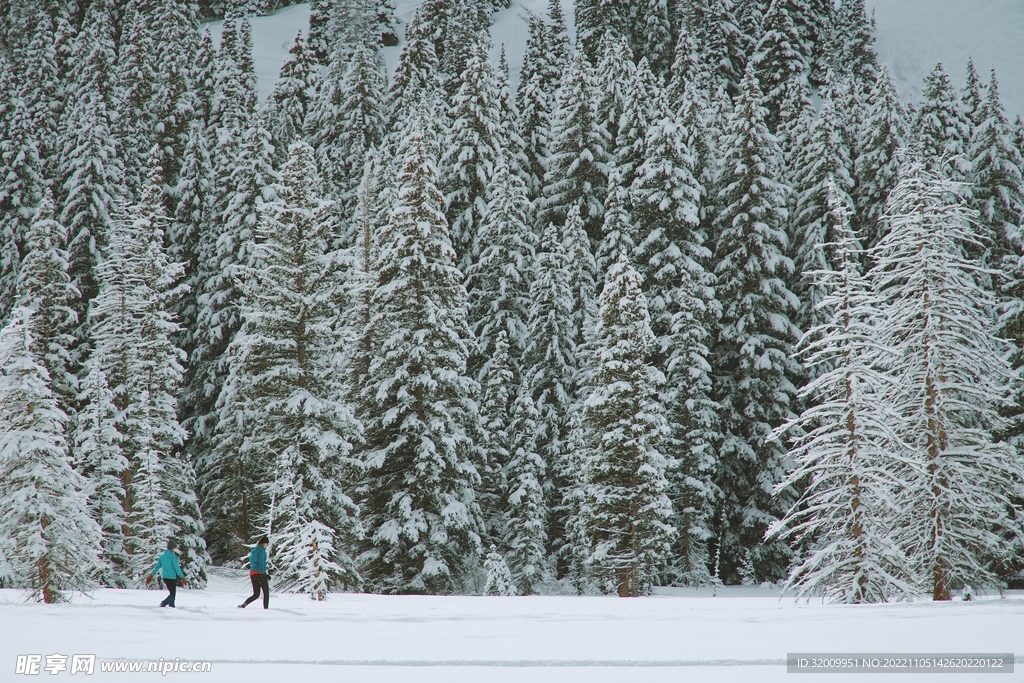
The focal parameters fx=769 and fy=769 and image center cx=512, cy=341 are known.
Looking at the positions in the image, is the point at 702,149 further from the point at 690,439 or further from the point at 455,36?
the point at 455,36

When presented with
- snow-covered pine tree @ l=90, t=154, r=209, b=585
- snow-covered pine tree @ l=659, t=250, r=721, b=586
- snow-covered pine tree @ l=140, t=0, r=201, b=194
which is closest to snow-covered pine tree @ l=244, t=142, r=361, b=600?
snow-covered pine tree @ l=90, t=154, r=209, b=585

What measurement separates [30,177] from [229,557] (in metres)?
25.4

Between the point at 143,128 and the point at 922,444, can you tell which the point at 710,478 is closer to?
the point at 922,444

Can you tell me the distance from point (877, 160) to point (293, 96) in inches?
1913

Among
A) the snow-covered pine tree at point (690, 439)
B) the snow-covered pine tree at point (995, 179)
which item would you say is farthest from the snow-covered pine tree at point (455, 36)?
the snow-covered pine tree at point (995, 179)

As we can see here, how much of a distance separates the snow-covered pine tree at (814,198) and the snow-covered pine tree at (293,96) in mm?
38208

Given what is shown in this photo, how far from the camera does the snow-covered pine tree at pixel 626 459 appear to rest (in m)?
27.6

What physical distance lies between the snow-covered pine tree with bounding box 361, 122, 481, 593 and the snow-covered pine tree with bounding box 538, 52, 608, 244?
1643cm

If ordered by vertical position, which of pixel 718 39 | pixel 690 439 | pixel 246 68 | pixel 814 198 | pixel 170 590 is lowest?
pixel 170 590

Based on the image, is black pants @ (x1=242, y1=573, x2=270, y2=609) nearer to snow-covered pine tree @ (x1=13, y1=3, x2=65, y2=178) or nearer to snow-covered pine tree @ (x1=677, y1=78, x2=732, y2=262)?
snow-covered pine tree @ (x1=677, y1=78, x2=732, y2=262)

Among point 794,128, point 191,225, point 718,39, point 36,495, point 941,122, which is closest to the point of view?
point 36,495

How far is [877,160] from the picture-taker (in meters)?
42.6

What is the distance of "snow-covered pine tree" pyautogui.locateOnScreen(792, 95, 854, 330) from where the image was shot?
3656 centimetres

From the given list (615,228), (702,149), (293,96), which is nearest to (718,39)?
(702,149)
